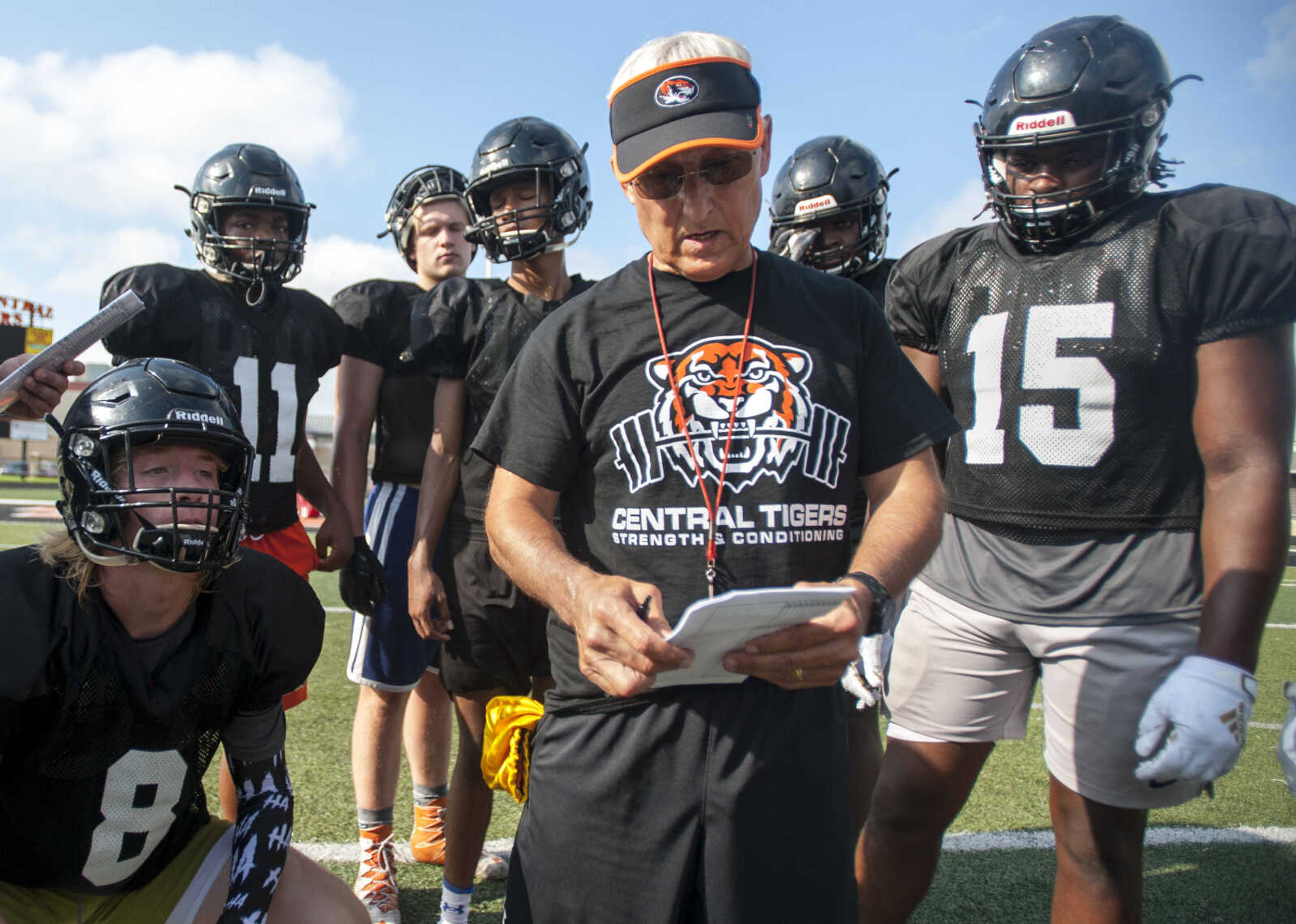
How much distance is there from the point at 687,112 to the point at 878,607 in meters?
0.90

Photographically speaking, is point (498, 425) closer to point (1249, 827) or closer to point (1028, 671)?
point (1028, 671)

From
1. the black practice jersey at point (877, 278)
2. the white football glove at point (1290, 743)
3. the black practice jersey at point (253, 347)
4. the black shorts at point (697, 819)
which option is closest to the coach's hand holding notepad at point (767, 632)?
the black shorts at point (697, 819)

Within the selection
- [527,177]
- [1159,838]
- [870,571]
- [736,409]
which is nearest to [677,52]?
[736,409]

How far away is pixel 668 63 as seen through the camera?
1.67 meters

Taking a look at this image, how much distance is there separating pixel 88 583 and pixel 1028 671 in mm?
2115

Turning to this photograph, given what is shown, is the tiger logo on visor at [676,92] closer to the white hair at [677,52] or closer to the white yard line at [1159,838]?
the white hair at [677,52]

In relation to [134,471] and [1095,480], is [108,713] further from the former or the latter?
[1095,480]

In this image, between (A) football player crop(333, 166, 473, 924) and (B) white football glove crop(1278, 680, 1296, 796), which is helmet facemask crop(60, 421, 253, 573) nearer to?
(A) football player crop(333, 166, 473, 924)

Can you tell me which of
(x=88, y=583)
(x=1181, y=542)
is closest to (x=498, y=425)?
(x=88, y=583)

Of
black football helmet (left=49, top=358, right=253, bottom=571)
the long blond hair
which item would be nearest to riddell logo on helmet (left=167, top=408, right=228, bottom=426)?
black football helmet (left=49, top=358, right=253, bottom=571)

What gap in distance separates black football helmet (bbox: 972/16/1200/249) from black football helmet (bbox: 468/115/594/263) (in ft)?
4.16

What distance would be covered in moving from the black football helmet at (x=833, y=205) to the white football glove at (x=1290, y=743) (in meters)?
2.08

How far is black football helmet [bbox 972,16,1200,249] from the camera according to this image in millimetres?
2219

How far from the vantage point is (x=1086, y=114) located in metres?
2.22
